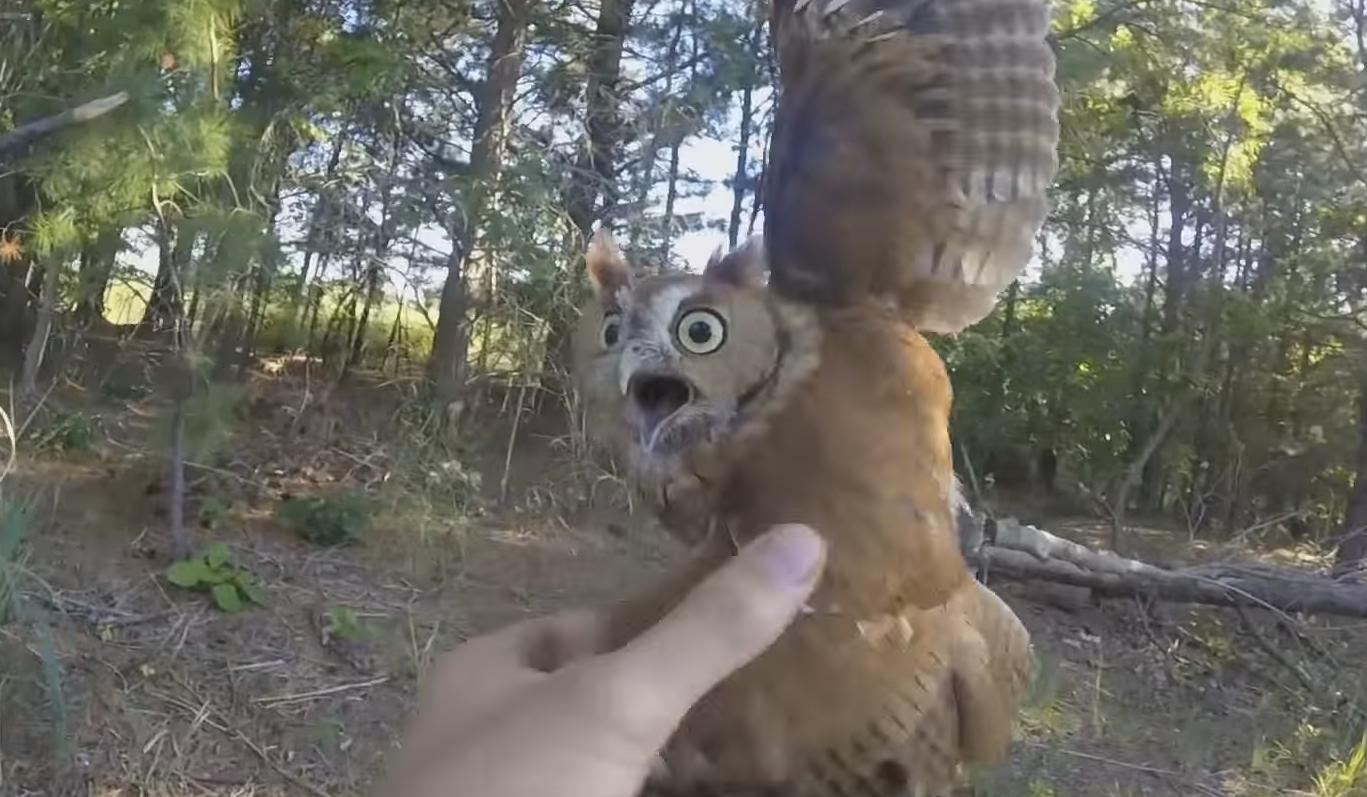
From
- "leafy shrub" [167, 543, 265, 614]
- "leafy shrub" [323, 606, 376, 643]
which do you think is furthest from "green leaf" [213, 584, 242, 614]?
"leafy shrub" [323, 606, 376, 643]

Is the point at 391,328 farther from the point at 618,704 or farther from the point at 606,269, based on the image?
the point at 618,704

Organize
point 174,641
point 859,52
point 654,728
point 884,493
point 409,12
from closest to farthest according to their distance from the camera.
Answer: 1. point 654,728
2. point 884,493
3. point 859,52
4. point 174,641
5. point 409,12

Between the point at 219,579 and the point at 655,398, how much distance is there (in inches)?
97.1

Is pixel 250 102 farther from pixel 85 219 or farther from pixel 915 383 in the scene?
pixel 915 383

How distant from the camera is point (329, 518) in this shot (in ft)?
10.6

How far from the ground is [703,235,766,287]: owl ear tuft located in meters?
1.65

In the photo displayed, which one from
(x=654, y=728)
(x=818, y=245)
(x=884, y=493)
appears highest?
(x=818, y=245)

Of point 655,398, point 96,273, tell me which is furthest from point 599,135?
point 655,398

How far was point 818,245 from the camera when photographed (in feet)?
2.71

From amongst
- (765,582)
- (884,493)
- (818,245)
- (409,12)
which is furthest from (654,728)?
(409,12)

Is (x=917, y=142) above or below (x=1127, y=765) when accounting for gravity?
above

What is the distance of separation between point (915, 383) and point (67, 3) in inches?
109

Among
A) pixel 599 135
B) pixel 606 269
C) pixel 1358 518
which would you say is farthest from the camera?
pixel 1358 518

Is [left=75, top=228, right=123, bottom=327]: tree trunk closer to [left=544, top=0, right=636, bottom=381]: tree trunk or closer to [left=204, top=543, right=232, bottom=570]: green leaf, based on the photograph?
[left=204, top=543, right=232, bottom=570]: green leaf
